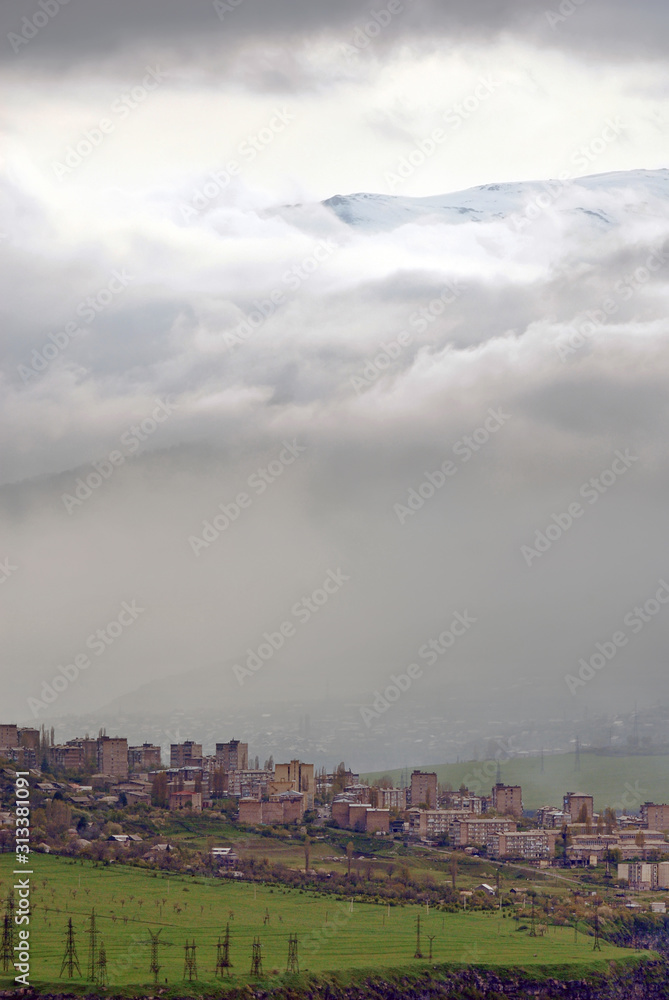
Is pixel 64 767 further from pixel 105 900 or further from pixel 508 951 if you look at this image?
pixel 508 951

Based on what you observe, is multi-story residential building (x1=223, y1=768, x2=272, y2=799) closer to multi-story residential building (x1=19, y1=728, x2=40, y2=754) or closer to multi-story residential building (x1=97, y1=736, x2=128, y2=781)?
multi-story residential building (x1=97, y1=736, x2=128, y2=781)

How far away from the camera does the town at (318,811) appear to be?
81625mm

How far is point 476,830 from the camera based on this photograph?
89.9m

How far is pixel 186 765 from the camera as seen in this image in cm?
11500

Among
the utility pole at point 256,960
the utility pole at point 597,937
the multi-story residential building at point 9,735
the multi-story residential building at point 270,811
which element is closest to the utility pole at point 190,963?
the utility pole at point 256,960

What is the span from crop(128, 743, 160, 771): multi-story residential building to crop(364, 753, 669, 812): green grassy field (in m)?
28.4

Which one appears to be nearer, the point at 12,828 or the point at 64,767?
the point at 12,828

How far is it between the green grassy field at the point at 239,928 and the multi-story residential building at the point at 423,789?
3639 cm

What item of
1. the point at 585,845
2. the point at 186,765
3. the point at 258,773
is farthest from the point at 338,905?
the point at 186,765

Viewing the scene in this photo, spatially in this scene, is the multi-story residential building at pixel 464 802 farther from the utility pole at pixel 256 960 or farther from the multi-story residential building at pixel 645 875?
the utility pole at pixel 256 960

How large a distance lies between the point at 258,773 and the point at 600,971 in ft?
146

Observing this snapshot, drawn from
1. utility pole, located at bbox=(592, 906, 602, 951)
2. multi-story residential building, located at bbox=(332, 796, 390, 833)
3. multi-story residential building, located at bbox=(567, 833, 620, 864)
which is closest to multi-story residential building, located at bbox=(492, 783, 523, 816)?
multi-story residential building, located at bbox=(567, 833, 620, 864)

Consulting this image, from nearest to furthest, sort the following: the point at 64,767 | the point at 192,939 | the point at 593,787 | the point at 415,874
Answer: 1. the point at 192,939
2. the point at 415,874
3. the point at 64,767
4. the point at 593,787

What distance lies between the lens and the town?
268 ft
